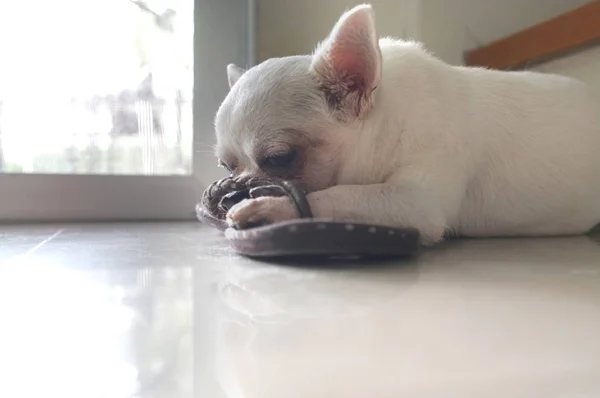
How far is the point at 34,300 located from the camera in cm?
63

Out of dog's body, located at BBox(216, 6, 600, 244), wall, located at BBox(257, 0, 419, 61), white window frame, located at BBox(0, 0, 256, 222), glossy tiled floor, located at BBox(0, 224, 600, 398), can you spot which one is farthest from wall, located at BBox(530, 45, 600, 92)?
white window frame, located at BBox(0, 0, 256, 222)

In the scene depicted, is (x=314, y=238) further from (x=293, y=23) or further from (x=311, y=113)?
(x=293, y=23)

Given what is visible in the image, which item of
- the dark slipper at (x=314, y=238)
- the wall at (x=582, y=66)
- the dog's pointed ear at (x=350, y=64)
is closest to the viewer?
the dark slipper at (x=314, y=238)

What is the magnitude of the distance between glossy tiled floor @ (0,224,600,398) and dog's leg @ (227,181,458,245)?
0.07 m

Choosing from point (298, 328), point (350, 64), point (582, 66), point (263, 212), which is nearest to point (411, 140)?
point (350, 64)

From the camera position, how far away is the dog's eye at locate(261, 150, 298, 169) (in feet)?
3.22

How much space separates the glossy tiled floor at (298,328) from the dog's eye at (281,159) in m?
0.21

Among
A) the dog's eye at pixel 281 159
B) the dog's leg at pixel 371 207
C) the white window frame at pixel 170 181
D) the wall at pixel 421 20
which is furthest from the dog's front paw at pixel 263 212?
the wall at pixel 421 20

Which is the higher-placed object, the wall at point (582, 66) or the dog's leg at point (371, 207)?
the wall at point (582, 66)

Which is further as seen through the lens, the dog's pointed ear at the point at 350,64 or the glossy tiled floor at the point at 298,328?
the dog's pointed ear at the point at 350,64

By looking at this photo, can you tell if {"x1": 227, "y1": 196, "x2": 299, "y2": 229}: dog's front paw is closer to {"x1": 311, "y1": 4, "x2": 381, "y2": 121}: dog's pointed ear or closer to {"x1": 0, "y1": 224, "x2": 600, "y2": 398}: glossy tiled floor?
{"x1": 0, "y1": 224, "x2": 600, "y2": 398}: glossy tiled floor

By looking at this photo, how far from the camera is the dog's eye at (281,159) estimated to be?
3.22 feet

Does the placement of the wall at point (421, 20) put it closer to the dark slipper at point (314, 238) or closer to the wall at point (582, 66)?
the wall at point (582, 66)

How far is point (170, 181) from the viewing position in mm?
1599
